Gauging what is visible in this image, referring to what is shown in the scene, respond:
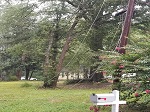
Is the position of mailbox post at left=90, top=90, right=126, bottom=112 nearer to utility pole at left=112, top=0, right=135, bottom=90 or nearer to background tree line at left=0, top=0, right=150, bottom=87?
utility pole at left=112, top=0, right=135, bottom=90

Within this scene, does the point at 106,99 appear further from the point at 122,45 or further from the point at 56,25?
the point at 56,25

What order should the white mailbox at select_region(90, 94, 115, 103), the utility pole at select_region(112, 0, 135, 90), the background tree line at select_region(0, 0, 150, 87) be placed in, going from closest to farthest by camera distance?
the white mailbox at select_region(90, 94, 115, 103) < the utility pole at select_region(112, 0, 135, 90) < the background tree line at select_region(0, 0, 150, 87)

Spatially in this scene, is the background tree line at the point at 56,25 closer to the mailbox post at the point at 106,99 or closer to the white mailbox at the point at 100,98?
the mailbox post at the point at 106,99

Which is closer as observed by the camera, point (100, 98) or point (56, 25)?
point (100, 98)

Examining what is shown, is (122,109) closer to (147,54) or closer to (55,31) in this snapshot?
(147,54)

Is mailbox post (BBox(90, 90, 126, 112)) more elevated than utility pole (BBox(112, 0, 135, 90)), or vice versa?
utility pole (BBox(112, 0, 135, 90))

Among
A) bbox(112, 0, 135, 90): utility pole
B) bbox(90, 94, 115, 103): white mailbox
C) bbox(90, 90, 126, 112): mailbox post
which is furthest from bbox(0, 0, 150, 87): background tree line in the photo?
bbox(90, 94, 115, 103): white mailbox

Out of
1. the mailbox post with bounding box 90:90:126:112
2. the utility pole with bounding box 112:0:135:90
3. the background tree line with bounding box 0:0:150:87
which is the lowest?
the mailbox post with bounding box 90:90:126:112

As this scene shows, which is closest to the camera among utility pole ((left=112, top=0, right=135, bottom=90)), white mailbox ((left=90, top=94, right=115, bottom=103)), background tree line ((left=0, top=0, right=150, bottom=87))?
white mailbox ((left=90, top=94, right=115, bottom=103))

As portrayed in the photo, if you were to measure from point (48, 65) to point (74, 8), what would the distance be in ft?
11.3

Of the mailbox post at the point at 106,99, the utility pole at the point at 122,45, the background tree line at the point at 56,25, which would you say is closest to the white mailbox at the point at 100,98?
the mailbox post at the point at 106,99

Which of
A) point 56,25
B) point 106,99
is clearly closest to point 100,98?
point 106,99

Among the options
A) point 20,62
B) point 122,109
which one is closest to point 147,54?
point 122,109

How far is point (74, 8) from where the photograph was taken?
1554cm
